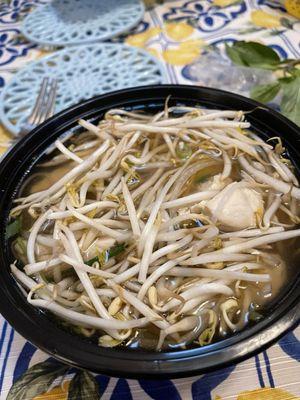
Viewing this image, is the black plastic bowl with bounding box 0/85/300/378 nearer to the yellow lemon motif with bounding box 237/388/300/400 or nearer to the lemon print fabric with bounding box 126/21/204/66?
the yellow lemon motif with bounding box 237/388/300/400

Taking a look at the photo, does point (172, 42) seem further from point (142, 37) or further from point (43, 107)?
point (43, 107)

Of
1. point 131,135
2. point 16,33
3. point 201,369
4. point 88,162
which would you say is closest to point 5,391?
point 201,369

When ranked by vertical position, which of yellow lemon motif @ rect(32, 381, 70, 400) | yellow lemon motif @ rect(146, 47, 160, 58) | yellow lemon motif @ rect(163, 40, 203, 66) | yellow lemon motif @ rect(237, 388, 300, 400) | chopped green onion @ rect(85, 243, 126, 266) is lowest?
yellow lemon motif @ rect(237, 388, 300, 400)

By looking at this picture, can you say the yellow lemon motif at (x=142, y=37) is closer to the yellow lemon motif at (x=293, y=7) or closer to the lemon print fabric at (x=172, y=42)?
the lemon print fabric at (x=172, y=42)

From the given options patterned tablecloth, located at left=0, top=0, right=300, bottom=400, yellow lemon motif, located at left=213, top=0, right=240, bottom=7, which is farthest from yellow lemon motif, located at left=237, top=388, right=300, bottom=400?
yellow lemon motif, located at left=213, top=0, right=240, bottom=7

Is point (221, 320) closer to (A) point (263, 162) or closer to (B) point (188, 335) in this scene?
(B) point (188, 335)

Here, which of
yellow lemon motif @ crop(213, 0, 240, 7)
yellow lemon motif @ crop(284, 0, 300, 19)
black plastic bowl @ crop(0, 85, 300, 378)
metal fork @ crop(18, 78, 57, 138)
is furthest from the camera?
yellow lemon motif @ crop(213, 0, 240, 7)

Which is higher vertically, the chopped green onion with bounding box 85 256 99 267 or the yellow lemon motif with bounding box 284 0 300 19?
the yellow lemon motif with bounding box 284 0 300 19

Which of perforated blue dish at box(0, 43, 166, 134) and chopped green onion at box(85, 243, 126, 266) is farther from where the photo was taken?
perforated blue dish at box(0, 43, 166, 134)

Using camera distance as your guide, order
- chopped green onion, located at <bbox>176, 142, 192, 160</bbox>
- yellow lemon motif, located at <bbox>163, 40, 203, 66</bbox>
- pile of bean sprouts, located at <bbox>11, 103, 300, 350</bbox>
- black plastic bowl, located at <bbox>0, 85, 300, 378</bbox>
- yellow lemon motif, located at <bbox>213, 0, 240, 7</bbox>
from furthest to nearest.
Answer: yellow lemon motif, located at <bbox>213, 0, 240, 7</bbox> → yellow lemon motif, located at <bbox>163, 40, 203, 66</bbox> → chopped green onion, located at <bbox>176, 142, 192, 160</bbox> → pile of bean sprouts, located at <bbox>11, 103, 300, 350</bbox> → black plastic bowl, located at <bbox>0, 85, 300, 378</bbox>
